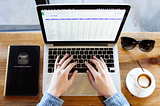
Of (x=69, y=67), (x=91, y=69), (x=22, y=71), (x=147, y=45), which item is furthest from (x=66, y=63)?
(x=147, y=45)

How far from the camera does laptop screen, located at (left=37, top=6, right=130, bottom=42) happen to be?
0.55 m

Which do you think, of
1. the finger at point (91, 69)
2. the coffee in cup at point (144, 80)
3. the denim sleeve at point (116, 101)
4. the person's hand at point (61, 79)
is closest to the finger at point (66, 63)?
the person's hand at point (61, 79)

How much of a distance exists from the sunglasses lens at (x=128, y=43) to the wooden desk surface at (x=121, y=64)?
0.10 feet

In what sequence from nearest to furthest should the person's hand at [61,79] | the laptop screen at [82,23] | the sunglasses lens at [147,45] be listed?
the laptop screen at [82,23] → the person's hand at [61,79] → the sunglasses lens at [147,45]

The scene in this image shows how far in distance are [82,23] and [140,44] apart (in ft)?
1.38

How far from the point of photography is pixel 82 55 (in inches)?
28.9

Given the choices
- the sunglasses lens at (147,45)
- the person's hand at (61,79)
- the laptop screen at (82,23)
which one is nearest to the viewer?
the laptop screen at (82,23)

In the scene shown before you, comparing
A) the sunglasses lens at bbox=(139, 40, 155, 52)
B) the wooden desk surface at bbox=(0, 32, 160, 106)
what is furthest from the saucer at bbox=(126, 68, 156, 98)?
the sunglasses lens at bbox=(139, 40, 155, 52)

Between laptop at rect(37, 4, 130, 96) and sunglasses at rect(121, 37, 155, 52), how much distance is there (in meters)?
0.09

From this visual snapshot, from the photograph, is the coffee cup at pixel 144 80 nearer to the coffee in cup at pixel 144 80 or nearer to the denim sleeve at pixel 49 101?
the coffee in cup at pixel 144 80

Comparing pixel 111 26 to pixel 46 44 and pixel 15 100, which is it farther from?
pixel 15 100

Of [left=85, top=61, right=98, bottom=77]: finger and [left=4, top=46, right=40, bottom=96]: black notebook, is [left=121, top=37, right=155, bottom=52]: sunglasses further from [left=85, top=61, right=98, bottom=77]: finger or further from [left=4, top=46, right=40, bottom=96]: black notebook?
[left=4, top=46, right=40, bottom=96]: black notebook

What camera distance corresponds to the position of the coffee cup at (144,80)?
676 mm

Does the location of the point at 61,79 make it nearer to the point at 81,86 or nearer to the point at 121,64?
the point at 81,86
